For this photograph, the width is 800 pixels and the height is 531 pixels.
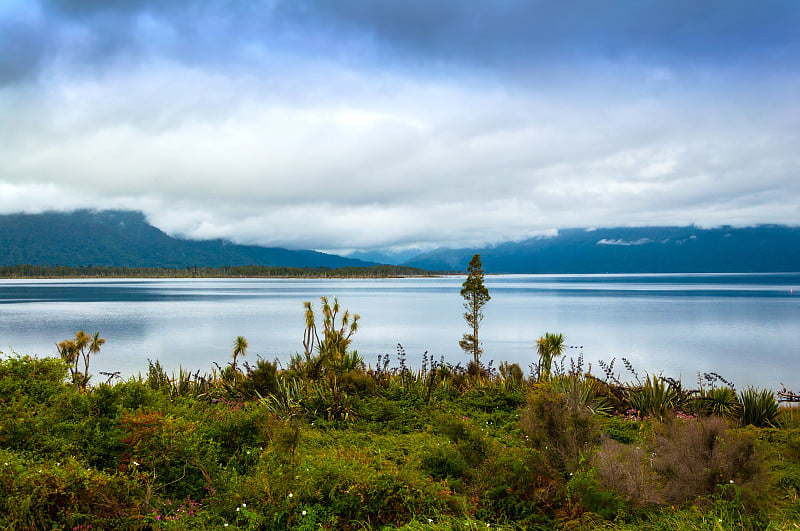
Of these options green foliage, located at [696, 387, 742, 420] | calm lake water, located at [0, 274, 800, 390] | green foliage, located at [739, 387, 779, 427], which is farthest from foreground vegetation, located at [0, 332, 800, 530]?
calm lake water, located at [0, 274, 800, 390]

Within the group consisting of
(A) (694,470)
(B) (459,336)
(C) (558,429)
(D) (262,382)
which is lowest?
(B) (459,336)

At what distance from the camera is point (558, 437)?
5.60m

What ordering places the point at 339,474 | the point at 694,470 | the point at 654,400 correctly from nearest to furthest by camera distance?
the point at 339,474
the point at 694,470
the point at 654,400

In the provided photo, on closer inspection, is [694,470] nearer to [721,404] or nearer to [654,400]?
[654,400]

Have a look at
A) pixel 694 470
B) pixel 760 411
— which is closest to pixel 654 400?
pixel 760 411

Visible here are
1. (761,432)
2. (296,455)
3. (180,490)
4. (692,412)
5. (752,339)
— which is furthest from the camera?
(752,339)

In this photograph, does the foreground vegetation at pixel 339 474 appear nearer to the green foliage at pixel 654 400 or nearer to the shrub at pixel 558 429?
the shrub at pixel 558 429

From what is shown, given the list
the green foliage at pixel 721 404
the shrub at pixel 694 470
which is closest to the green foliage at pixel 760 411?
the green foliage at pixel 721 404

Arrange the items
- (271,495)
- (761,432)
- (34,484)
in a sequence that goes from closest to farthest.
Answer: (34,484) < (271,495) < (761,432)

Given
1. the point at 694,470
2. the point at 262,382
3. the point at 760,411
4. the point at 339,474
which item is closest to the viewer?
the point at 339,474

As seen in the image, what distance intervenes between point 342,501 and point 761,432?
748cm

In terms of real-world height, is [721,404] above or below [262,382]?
below

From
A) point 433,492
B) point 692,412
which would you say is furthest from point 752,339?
point 433,492

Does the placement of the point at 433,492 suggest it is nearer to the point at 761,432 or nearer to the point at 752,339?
the point at 761,432
